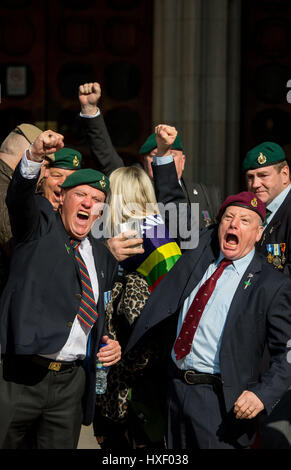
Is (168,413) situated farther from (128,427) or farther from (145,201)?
(145,201)

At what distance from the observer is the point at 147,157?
5527 millimetres

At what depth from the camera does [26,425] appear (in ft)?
12.5

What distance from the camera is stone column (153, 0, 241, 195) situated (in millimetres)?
7348

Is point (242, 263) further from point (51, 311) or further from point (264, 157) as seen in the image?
point (264, 157)

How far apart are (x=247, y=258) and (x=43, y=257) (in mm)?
1136

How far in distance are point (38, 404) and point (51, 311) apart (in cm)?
51

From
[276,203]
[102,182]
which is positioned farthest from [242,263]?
[276,203]

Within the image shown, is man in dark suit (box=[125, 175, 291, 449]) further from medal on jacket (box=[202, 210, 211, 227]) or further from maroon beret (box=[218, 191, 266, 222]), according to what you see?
medal on jacket (box=[202, 210, 211, 227])

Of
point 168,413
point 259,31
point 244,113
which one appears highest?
point 259,31

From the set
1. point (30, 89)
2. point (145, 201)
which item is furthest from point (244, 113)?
point (145, 201)

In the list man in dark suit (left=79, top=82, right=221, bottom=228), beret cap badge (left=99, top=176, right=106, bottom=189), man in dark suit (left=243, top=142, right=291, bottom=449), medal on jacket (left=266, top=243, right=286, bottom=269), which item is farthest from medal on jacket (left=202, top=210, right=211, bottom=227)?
beret cap badge (left=99, top=176, right=106, bottom=189)

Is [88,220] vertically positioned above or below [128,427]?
above

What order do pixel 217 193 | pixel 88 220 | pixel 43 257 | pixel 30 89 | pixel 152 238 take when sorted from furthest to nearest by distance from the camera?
pixel 30 89
pixel 217 193
pixel 152 238
pixel 88 220
pixel 43 257

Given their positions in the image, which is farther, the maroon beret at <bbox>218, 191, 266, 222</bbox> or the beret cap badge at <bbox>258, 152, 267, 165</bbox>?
the beret cap badge at <bbox>258, 152, 267, 165</bbox>
